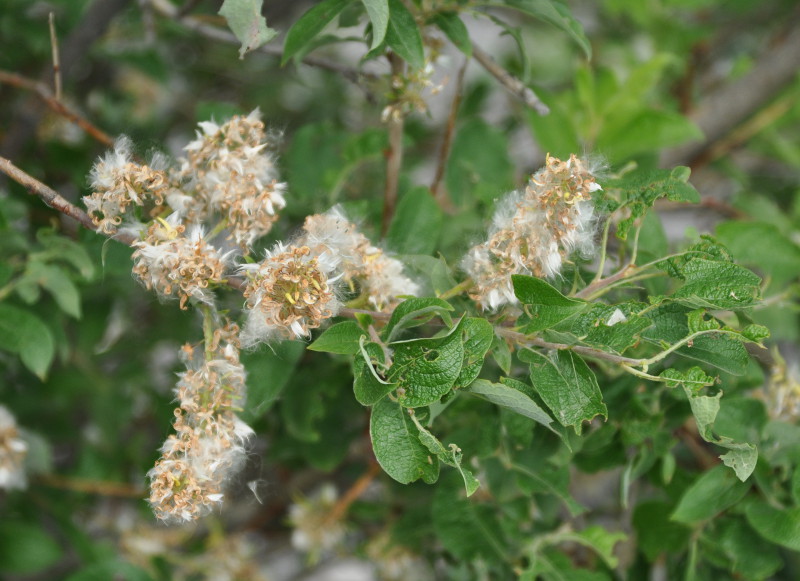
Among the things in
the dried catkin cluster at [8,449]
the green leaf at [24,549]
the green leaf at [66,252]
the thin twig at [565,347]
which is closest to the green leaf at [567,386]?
the thin twig at [565,347]

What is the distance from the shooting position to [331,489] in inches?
32.8

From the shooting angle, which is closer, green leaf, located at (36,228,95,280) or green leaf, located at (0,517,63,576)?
green leaf, located at (36,228,95,280)

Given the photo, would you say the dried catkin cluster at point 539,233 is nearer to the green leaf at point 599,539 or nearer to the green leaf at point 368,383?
the green leaf at point 368,383

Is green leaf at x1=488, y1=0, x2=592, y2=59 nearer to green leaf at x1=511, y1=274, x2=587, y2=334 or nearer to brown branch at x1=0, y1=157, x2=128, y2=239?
green leaf at x1=511, y1=274, x2=587, y2=334

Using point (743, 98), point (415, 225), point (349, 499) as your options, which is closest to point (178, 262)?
point (415, 225)

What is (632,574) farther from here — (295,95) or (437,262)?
(295,95)

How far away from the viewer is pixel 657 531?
0.65 metres

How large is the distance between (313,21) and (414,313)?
0.72ft

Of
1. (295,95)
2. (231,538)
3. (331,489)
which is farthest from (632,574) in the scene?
(295,95)

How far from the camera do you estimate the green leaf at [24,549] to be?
0.78m

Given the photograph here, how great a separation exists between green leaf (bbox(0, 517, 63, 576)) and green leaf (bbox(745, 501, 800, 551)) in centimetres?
66

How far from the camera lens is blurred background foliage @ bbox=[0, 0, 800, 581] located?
569 mm

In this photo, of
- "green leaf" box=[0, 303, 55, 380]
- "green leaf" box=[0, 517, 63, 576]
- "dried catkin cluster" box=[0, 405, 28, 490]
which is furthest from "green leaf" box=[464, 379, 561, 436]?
"green leaf" box=[0, 517, 63, 576]

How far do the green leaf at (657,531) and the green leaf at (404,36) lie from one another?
1.37 ft
